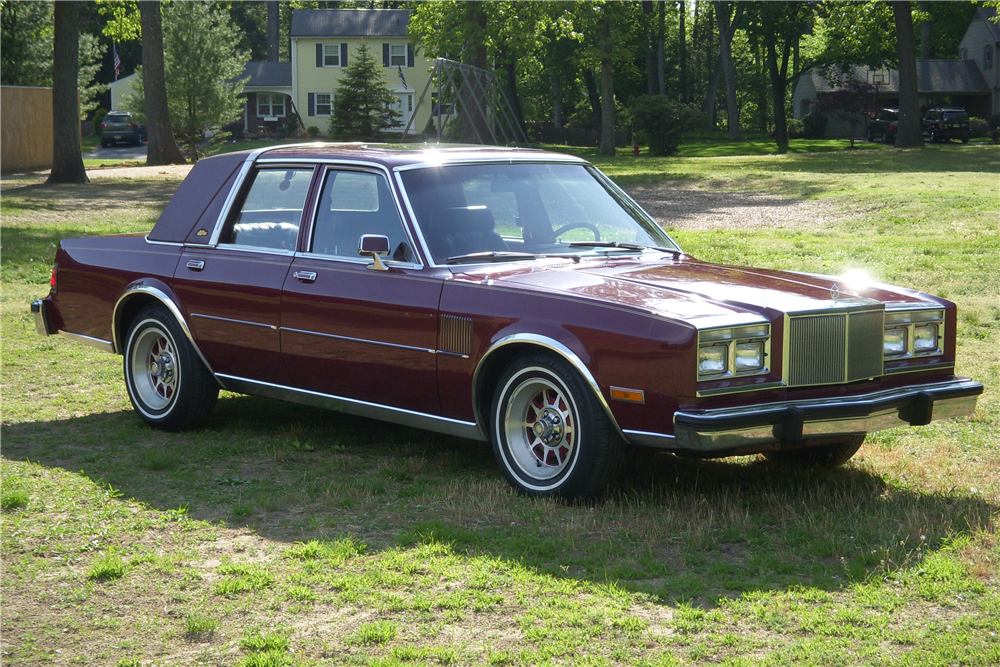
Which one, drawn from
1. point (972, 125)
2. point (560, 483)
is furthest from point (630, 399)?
point (972, 125)

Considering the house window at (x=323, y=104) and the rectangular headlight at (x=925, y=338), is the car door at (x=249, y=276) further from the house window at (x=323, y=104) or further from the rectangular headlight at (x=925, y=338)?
the house window at (x=323, y=104)

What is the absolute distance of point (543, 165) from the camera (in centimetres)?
663

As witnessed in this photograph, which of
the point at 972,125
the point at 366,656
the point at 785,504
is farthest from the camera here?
the point at 972,125

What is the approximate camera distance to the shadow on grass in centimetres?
454

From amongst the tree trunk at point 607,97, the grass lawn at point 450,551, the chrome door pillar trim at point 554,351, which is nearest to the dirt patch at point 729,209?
the grass lawn at point 450,551

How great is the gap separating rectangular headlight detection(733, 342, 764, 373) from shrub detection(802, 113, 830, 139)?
63.4m

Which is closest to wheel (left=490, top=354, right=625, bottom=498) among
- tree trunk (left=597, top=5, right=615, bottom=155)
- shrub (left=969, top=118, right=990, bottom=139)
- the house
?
tree trunk (left=597, top=5, right=615, bottom=155)

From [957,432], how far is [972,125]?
5399 cm

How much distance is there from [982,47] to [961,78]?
10.4ft

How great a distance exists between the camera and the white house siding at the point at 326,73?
2496 inches

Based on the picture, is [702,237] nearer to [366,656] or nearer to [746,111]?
[366,656]

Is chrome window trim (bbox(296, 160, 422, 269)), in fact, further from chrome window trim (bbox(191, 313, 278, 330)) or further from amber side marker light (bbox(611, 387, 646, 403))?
amber side marker light (bbox(611, 387, 646, 403))

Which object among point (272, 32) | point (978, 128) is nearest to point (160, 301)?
point (978, 128)

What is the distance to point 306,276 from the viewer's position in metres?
6.29
